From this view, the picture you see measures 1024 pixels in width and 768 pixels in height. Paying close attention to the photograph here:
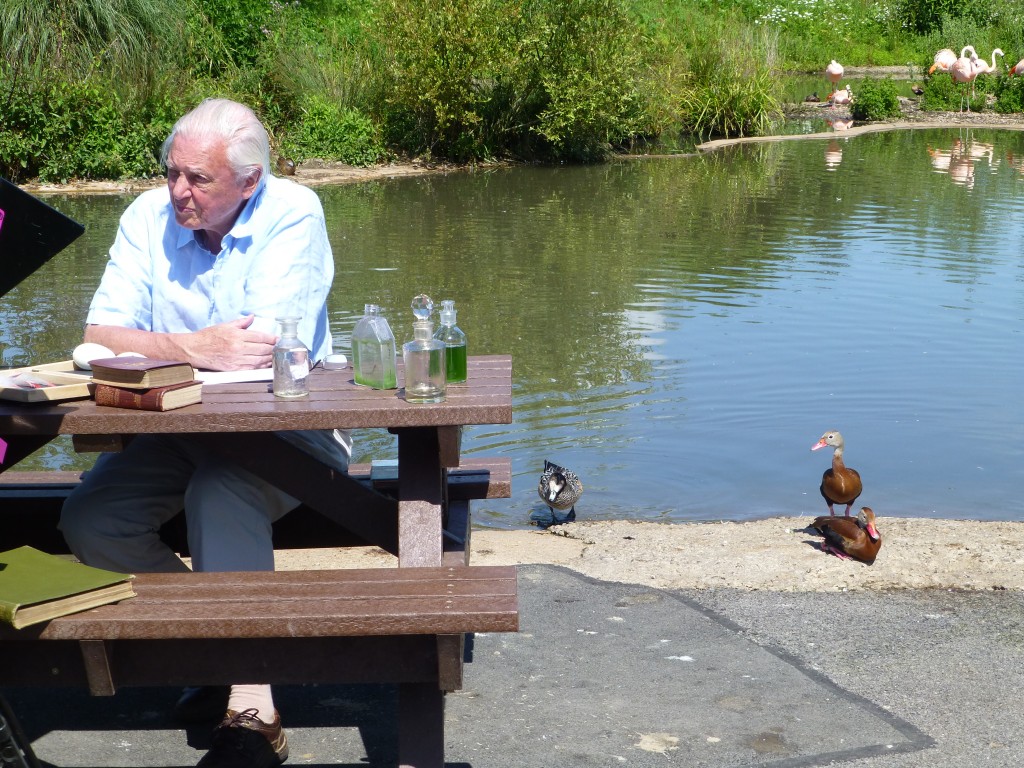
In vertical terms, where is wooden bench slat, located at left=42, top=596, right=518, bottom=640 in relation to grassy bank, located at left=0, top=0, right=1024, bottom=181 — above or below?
below

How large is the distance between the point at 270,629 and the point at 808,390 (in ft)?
18.6

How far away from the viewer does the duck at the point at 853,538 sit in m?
4.57

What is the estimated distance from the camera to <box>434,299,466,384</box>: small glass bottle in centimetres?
296

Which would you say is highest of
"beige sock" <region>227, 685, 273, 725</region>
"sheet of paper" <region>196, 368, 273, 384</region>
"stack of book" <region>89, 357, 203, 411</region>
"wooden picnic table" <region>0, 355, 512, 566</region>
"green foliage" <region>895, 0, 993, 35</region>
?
"green foliage" <region>895, 0, 993, 35</region>

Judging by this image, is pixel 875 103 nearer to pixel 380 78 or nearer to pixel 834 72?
pixel 834 72

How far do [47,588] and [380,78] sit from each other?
790 inches

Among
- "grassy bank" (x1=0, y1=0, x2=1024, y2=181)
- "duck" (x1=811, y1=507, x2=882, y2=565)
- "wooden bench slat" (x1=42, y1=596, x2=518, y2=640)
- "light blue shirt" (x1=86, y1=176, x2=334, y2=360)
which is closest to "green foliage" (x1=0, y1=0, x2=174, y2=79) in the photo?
"grassy bank" (x1=0, y1=0, x2=1024, y2=181)

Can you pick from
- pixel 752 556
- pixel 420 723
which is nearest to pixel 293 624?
pixel 420 723

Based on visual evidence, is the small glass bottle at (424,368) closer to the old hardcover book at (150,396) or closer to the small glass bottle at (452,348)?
the small glass bottle at (452,348)

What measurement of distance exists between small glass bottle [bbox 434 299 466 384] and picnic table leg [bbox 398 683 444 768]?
0.74 meters

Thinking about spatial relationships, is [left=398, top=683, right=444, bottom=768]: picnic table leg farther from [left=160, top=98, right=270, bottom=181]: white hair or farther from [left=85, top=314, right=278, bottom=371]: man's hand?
[left=160, top=98, right=270, bottom=181]: white hair

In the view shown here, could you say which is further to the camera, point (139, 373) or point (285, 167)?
point (285, 167)

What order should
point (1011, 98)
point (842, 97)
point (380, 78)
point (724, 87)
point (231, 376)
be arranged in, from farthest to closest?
point (1011, 98) < point (842, 97) < point (724, 87) < point (380, 78) < point (231, 376)

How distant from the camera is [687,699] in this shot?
133 inches
